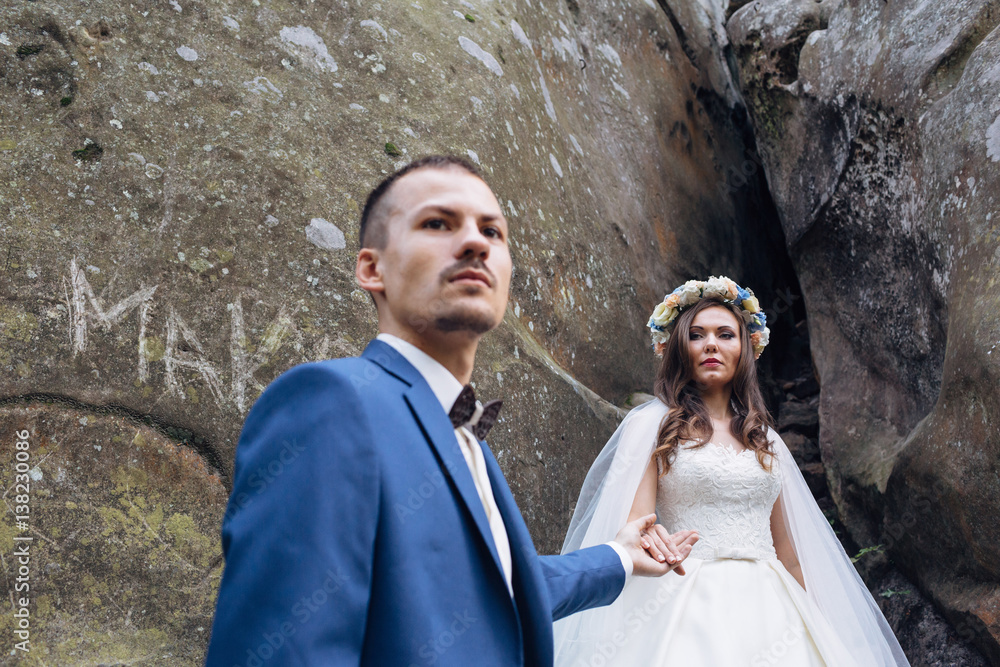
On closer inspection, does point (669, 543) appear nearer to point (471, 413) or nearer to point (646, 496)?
point (471, 413)

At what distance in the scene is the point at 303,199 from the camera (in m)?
3.45

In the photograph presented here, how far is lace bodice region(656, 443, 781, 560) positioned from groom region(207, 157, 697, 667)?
1929 mm

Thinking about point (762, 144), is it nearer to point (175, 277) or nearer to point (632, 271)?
point (632, 271)

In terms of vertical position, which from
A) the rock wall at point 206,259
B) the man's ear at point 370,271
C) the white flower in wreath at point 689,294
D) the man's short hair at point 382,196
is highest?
the man's short hair at point 382,196

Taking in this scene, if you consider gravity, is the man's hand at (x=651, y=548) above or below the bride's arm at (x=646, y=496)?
above

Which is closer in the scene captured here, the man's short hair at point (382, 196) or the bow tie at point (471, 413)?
the bow tie at point (471, 413)

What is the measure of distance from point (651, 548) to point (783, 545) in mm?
1637

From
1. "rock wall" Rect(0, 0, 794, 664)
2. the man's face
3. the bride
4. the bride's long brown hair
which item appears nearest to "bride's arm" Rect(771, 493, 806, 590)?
the bride

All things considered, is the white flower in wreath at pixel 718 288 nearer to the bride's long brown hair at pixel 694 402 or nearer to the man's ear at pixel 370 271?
the bride's long brown hair at pixel 694 402

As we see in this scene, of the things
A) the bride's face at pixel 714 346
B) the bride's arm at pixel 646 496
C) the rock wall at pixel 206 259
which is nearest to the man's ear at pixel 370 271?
the rock wall at pixel 206 259

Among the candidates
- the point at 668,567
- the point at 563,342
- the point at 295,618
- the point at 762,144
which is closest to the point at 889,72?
the point at 762,144

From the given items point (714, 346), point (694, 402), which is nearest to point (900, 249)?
point (714, 346)

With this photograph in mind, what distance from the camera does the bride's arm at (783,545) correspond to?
345 centimetres

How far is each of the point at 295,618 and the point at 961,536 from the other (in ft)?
11.3
